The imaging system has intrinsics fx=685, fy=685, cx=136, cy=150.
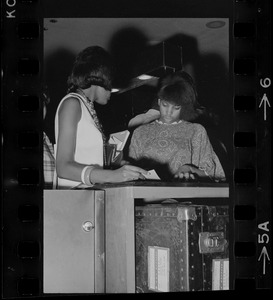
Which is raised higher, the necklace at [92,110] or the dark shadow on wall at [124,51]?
the dark shadow on wall at [124,51]

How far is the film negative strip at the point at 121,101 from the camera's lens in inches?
86.7

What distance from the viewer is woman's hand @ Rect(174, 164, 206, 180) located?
2.23m

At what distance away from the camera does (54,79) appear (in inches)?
86.7

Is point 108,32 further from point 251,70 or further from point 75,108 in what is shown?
point 251,70

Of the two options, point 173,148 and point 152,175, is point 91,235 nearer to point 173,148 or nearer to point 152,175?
point 152,175

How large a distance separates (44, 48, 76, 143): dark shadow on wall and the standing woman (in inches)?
0.6

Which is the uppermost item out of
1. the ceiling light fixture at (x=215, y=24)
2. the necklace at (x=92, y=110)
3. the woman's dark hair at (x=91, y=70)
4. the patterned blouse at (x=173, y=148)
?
the ceiling light fixture at (x=215, y=24)

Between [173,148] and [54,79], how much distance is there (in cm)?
45

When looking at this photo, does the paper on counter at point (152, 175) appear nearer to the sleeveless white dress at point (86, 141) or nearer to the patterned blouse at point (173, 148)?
the patterned blouse at point (173, 148)

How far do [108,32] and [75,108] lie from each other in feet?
0.88

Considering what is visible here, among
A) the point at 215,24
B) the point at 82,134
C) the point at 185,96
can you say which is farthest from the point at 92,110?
the point at 215,24

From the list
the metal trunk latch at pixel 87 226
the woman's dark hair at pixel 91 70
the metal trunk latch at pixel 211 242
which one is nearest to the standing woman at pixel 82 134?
the woman's dark hair at pixel 91 70

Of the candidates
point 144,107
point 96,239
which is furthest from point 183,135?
point 96,239

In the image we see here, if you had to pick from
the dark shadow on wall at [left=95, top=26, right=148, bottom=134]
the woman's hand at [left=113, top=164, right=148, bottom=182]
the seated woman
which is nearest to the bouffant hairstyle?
the seated woman
